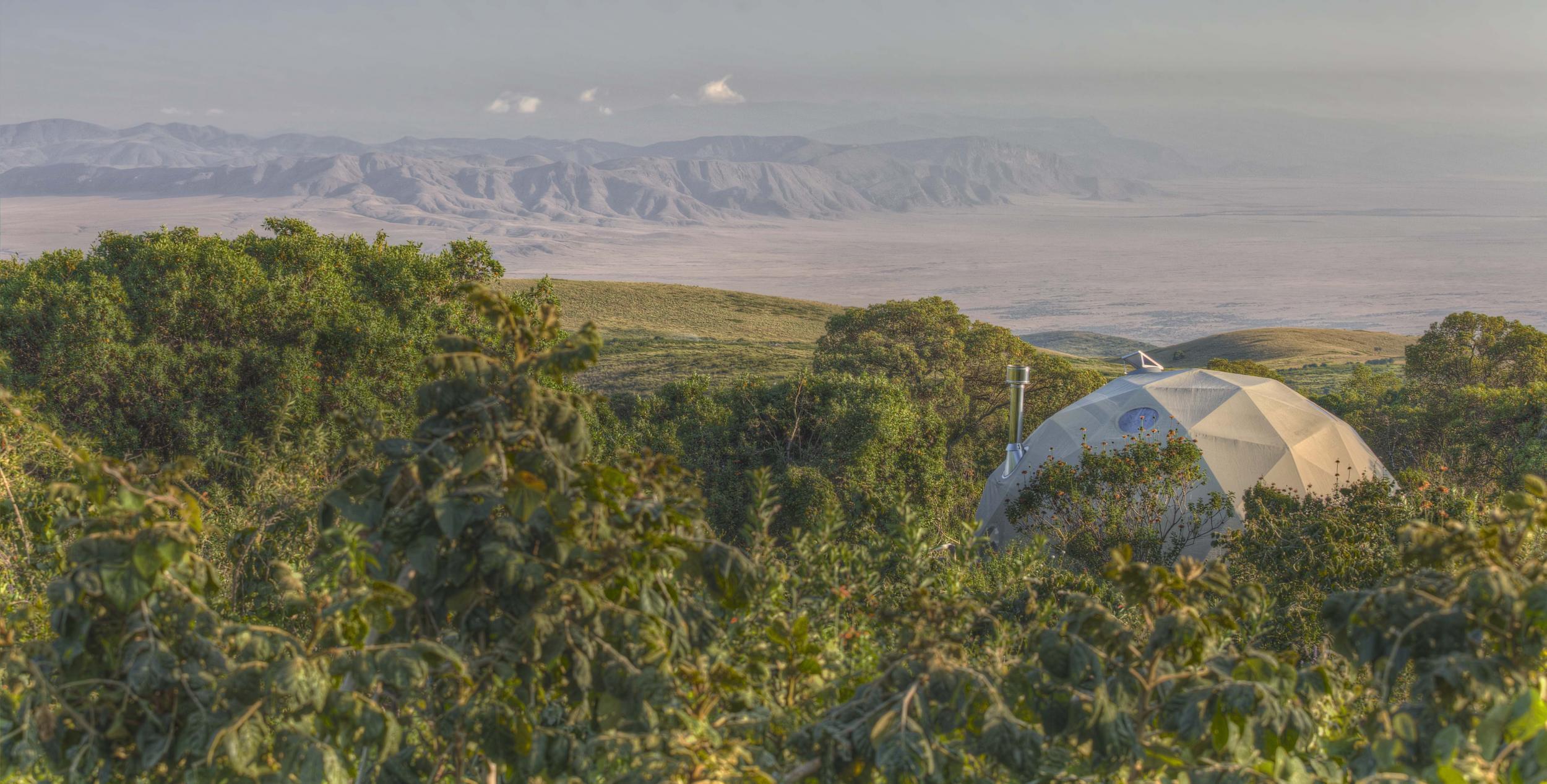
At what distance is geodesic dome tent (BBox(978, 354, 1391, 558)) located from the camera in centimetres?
2089

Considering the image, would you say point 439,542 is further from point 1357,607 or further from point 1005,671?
point 1357,607

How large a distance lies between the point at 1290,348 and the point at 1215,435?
84.5 m

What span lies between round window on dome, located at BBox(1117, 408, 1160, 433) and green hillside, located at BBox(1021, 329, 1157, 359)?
11480 centimetres

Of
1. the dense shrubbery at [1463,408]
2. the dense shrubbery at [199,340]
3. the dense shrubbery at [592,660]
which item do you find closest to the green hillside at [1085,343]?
the dense shrubbery at [1463,408]

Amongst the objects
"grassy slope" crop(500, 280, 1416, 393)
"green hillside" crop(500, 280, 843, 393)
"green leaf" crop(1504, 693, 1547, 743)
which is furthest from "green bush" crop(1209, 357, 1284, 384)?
"green leaf" crop(1504, 693, 1547, 743)

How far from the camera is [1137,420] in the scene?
21.9 m

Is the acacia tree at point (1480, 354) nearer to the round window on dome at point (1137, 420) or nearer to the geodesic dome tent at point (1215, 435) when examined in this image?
the geodesic dome tent at point (1215, 435)

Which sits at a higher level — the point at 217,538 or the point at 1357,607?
the point at 1357,607

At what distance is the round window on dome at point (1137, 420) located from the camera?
21.7 metres

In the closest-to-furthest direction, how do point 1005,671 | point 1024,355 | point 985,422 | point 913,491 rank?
point 1005,671, point 913,491, point 985,422, point 1024,355

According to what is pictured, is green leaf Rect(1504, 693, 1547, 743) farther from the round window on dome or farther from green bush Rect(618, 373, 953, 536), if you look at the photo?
the round window on dome

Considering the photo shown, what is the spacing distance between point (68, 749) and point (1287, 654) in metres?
4.47

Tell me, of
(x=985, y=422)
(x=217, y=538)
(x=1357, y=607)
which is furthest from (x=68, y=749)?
(x=985, y=422)

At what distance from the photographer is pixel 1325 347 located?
9738cm
